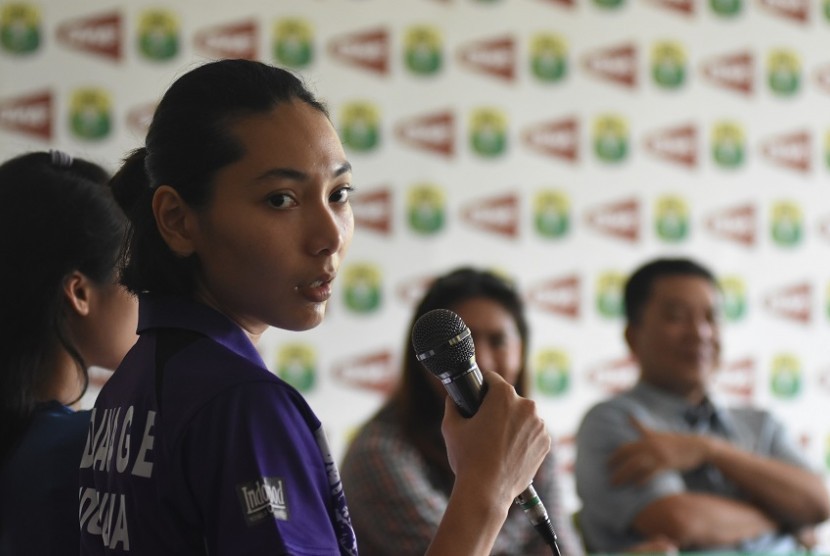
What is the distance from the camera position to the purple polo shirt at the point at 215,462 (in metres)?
0.81

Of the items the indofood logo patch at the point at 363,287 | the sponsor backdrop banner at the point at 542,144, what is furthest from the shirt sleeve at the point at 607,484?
the indofood logo patch at the point at 363,287

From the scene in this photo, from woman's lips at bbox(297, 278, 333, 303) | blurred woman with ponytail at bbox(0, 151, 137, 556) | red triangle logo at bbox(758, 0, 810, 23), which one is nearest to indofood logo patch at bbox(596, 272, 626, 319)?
red triangle logo at bbox(758, 0, 810, 23)

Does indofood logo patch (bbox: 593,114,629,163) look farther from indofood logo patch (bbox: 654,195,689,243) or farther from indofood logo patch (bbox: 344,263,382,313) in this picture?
indofood logo patch (bbox: 344,263,382,313)

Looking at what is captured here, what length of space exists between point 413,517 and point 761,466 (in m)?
1.00

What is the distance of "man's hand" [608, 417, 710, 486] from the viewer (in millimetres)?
2648

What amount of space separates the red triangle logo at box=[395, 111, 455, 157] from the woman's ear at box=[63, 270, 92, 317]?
253 centimetres

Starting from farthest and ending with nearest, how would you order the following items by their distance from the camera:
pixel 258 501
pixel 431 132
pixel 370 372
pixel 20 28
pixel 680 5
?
pixel 680 5 < pixel 431 132 < pixel 370 372 < pixel 20 28 < pixel 258 501

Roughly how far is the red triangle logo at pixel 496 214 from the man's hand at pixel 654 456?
1249 millimetres

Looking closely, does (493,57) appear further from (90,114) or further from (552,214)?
(90,114)

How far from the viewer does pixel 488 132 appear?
3.85 m

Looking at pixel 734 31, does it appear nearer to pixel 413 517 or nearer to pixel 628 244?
pixel 628 244

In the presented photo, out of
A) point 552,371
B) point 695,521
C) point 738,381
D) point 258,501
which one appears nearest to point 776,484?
point 695,521

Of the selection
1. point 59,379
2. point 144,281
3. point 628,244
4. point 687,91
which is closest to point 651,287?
point 628,244

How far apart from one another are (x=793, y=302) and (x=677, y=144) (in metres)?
0.72
